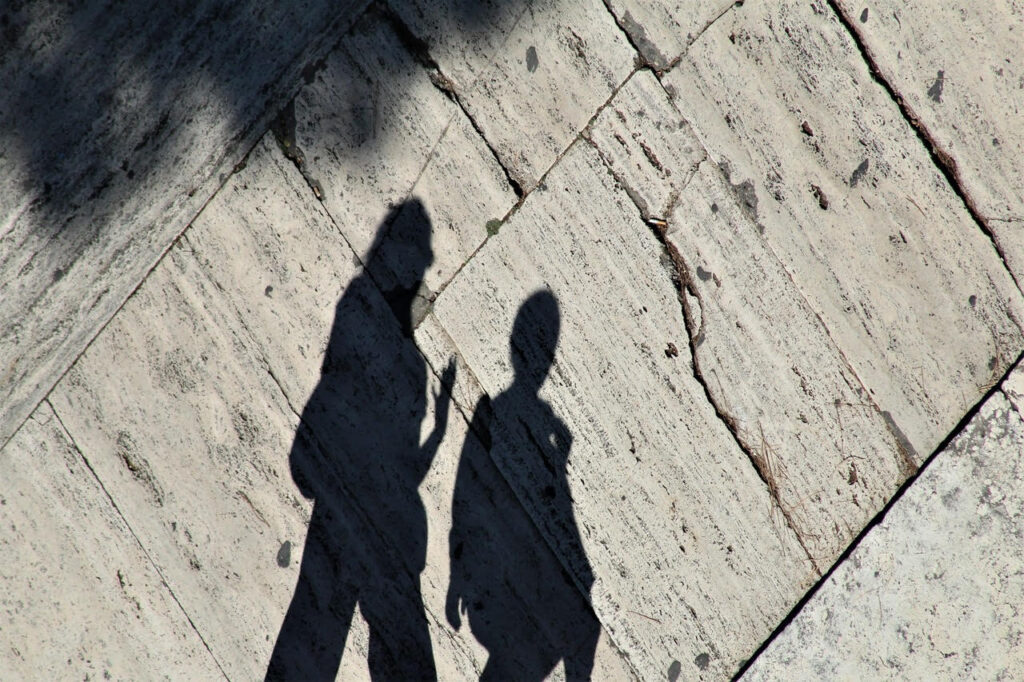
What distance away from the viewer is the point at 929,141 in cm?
306

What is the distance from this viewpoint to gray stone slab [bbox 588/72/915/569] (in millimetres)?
3025

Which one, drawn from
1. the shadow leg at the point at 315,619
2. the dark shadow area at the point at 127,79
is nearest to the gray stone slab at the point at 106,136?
the dark shadow area at the point at 127,79

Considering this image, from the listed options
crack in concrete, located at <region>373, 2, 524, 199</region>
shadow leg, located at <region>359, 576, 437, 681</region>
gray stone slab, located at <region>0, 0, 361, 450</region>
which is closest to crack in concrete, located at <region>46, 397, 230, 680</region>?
gray stone slab, located at <region>0, 0, 361, 450</region>

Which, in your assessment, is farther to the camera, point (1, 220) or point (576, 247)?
point (576, 247)

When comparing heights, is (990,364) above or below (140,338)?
above

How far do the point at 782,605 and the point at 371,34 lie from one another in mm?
3087

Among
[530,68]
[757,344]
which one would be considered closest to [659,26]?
[530,68]

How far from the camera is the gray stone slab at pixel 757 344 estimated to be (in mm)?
3025

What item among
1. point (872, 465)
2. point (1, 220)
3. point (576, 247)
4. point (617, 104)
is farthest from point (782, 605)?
point (1, 220)

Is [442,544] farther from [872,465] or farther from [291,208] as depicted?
[872,465]

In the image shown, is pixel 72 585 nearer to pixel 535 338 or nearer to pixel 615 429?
pixel 535 338

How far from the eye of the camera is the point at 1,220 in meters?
2.79

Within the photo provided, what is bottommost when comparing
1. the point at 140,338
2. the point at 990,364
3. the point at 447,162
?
the point at 140,338

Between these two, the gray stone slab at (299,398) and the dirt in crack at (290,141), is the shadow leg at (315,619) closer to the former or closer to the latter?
the gray stone slab at (299,398)
